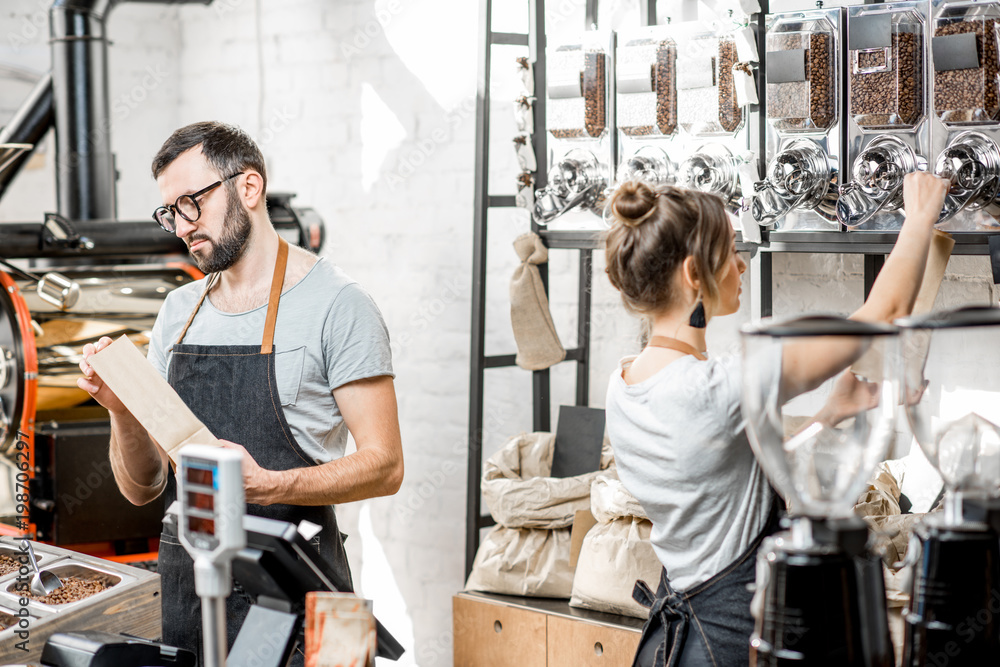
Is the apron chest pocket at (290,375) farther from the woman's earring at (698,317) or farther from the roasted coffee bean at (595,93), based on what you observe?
the roasted coffee bean at (595,93)

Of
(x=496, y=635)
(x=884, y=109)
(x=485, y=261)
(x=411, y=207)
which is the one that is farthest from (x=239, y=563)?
(x=411, y=207)

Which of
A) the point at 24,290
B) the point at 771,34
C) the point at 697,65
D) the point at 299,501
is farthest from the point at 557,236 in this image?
the point at 24,290

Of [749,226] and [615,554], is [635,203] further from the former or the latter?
[615,554]

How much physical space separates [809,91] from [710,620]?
1071 millimetres

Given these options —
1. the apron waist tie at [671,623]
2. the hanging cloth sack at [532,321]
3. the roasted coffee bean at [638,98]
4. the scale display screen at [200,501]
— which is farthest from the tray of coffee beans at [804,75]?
the scale display screen at [200,501]

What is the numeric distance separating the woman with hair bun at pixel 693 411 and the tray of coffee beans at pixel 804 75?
517 mm

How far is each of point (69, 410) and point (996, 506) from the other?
2286 millimetres

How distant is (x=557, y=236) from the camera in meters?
2.66

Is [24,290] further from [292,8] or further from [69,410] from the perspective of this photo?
[292,8]

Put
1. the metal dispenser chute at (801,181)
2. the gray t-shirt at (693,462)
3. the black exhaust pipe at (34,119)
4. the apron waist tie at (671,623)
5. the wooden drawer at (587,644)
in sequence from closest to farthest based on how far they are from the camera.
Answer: the gray t-shirt at (693,462) < the apron waist tie at (671,623) < the metal dispenser chute at (801,181) < the wooden drawer at (587,644) < the black exhaust pipe at (34,119)

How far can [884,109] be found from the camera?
1.91 m

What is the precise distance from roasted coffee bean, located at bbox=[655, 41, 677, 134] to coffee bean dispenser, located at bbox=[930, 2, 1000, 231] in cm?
61

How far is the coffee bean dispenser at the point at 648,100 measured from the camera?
2316 millimetres

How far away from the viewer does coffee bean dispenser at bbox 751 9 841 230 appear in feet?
6.59
